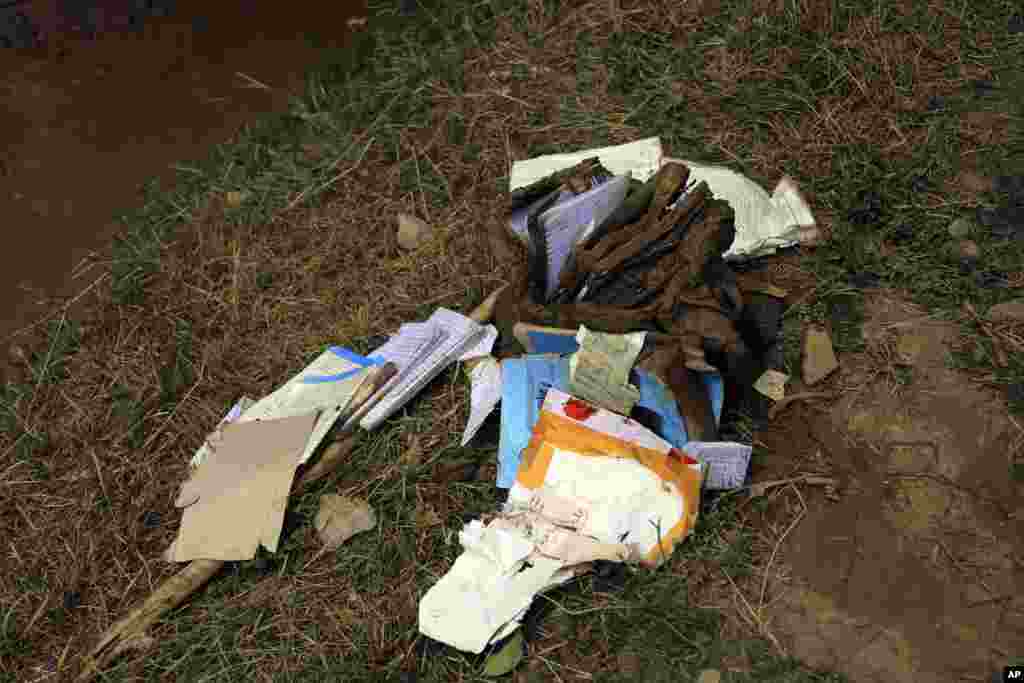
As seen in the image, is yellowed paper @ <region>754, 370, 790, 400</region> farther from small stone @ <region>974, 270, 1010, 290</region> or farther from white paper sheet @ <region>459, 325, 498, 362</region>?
white paper sheet @ <region>459, 325, 498, 362</region>

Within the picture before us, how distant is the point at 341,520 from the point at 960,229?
2.04 meters

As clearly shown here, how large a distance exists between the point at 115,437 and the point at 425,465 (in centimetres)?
110

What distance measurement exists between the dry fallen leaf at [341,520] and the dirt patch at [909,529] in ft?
3.67

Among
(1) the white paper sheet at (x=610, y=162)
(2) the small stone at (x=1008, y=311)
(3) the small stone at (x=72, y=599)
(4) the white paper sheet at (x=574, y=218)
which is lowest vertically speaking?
(3) the small stone at (x=72, y=599)

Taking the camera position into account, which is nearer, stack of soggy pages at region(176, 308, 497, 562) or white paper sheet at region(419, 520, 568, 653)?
white paper sheet at region(419, 520, 568, 653)

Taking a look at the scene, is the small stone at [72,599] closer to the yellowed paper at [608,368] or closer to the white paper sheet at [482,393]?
the white paper sheet at [482,393]

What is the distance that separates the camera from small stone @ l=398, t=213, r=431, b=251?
A: 3352 mm

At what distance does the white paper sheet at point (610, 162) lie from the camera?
10.5 feet

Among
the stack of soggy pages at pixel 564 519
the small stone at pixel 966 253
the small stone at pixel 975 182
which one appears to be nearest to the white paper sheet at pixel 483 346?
the stack of soggy pages at pixel 564 519

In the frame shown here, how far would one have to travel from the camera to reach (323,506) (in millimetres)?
2658

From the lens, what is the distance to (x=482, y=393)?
2.73 metres

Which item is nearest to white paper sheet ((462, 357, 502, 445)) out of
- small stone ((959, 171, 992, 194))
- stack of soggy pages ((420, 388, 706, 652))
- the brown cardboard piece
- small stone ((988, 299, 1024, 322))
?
stack of soggy pages ((420, 388, 706, 652))

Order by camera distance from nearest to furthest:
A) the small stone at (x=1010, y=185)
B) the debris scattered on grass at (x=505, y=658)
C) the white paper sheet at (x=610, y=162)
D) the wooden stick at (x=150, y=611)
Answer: the debris scattered on grass at (x=505, y=658), the wooden stick at (x=150, y=611), the small stone at (x=1010, y=185), the white paper sheet at (x=610, y=162)

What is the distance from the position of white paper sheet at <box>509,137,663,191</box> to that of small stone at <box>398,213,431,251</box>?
0.35 m
